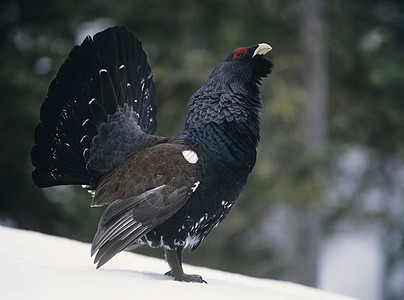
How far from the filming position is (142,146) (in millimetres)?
4371

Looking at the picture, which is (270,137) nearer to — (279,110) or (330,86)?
(330,86)

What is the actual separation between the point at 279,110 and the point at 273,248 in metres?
6.09

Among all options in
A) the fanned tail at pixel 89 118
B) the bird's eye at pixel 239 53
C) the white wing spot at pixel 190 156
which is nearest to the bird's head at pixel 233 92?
the bird's eye at pixel 239 53

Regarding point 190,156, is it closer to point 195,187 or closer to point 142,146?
point 195,187

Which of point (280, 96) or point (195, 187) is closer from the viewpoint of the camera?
point (195, 187)

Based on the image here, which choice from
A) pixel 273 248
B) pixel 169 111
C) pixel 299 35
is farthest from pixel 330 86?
pixel 273 248

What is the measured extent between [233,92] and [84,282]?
1.76 metres

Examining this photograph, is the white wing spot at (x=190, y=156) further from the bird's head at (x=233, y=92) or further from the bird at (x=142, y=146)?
the bird's head at (x=233, y=92)

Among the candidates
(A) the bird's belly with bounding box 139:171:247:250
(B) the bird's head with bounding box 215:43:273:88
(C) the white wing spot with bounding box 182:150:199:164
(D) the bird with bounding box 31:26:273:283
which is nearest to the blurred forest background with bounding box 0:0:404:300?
(B) the bird's head with bounding box 215:43:273:88

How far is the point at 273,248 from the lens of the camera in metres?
14.5

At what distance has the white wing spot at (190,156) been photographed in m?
3.96

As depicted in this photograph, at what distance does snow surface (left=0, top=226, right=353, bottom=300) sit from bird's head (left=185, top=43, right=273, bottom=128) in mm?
1194

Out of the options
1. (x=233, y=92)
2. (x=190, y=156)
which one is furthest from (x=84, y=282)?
(x=233, y=92)

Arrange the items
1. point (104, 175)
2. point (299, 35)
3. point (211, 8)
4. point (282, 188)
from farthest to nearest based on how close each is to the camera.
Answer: point (211, 8) < point (299, 35) < point (282, 188) < point (104, 175)
